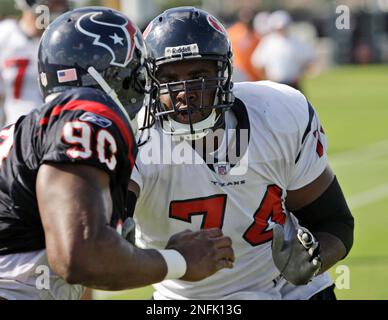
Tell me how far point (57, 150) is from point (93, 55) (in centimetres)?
50

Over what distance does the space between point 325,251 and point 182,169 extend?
71 cm

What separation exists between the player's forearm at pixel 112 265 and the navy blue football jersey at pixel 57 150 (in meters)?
0.16

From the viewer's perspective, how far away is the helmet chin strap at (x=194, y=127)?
3.87 meters

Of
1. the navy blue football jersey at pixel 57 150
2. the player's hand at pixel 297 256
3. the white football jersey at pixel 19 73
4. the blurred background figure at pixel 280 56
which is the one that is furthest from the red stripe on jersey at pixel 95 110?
the blurred background figure at pixel 280 56

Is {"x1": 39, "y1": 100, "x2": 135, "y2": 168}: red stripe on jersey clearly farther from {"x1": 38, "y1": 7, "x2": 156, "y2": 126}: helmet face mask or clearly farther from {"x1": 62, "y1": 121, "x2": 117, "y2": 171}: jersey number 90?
{"x1": 38, "y1": 7, "x2": 156, "y2": 126}: helmet face mask

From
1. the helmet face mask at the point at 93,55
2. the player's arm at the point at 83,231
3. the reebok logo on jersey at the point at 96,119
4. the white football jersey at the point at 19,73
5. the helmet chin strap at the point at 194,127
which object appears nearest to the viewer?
the player's arm at the point at 83,231

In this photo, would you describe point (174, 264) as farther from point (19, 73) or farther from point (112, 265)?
point (19, 73)

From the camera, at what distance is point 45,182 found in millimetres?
2650

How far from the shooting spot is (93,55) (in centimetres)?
305

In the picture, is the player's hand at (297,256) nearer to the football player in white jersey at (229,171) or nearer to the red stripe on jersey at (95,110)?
the football player in white jersey at (229,171)

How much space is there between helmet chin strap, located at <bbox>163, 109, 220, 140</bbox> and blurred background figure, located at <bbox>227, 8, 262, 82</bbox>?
9.22m

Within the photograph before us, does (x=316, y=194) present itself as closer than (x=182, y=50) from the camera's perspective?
No

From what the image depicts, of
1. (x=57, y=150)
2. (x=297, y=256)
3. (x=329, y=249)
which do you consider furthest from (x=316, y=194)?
(x=57, y=150)

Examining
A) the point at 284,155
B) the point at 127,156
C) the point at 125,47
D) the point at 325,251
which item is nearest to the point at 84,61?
the point at 125,47
